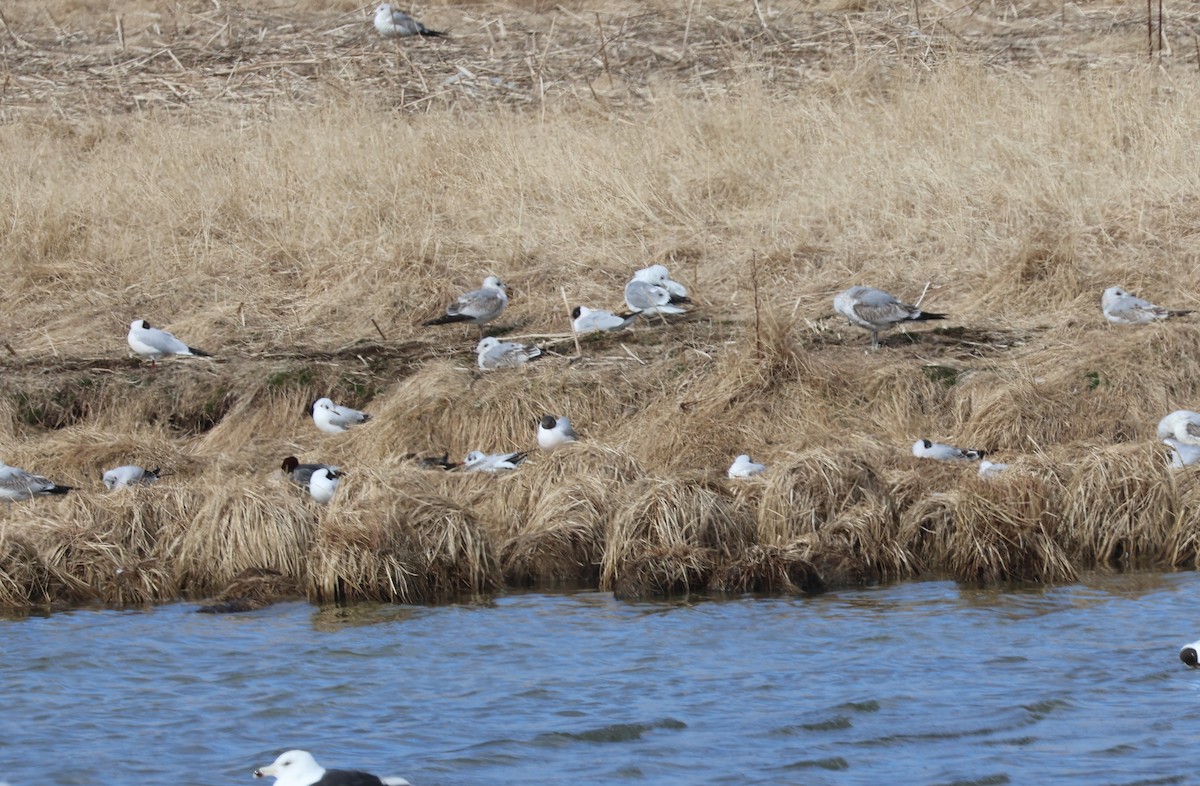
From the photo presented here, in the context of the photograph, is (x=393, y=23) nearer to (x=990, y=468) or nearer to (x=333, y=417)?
(x=333, y=417)

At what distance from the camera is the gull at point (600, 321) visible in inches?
459

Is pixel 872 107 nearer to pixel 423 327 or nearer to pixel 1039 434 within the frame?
pixel 423 327

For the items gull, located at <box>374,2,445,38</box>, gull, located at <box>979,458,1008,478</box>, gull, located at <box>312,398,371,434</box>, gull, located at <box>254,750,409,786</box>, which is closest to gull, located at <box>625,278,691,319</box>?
gull, located at <box>312,398,371,434</box>

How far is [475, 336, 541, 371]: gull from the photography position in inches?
444

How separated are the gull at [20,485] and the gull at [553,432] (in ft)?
9.49

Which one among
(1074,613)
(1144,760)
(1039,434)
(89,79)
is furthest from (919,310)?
(89,79)

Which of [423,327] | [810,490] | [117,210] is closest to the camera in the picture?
[810,490]

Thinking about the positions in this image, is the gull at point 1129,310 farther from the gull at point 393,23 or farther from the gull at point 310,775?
the gull at point 393,23

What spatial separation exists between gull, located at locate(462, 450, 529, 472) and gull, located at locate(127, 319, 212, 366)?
10.4 feet

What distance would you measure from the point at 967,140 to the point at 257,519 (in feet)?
26.7

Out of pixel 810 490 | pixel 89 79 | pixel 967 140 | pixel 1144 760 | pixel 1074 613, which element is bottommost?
pixel 1144 760

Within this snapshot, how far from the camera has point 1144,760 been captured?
5.98 metres

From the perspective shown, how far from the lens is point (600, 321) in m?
11.7

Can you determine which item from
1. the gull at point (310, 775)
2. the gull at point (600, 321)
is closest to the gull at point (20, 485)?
the gull at point (600, 321)
